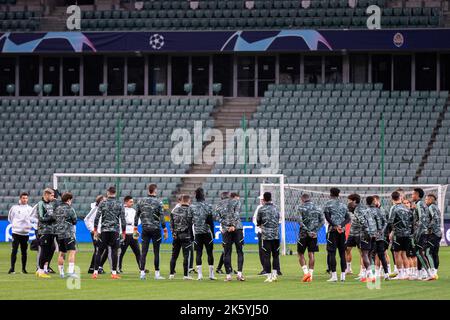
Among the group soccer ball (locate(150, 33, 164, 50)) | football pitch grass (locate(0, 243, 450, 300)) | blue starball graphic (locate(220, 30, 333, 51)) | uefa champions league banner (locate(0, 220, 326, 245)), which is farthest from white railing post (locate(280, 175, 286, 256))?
soccer ball (locate(150, 33, 164, 50))

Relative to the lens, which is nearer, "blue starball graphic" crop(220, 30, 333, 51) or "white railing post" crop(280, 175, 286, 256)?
"white railing post" crop(280, 175, 286, 256)

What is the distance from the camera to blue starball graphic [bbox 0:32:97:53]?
52.5 metres

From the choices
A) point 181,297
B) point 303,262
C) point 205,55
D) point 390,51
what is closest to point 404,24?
point 390,51

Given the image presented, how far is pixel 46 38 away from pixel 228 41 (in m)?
7.96

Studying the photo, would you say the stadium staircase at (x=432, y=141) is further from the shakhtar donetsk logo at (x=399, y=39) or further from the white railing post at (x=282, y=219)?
the white railing post at (x=282, y=219)

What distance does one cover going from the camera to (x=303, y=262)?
26.5m

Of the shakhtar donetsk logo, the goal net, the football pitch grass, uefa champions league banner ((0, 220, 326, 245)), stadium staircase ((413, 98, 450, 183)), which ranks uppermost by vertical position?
the shakhtar donetsk logo

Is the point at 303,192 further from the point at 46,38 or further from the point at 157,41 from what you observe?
the point at 46,38

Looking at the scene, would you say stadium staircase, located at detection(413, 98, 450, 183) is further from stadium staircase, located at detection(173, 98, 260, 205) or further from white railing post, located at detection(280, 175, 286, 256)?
white railing post, located at detection(280, 175, 286, 256)

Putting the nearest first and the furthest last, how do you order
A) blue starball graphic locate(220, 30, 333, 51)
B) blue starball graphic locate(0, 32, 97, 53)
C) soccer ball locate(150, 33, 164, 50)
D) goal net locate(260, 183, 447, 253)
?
goal net locate(260, 183, 447, 253) → blue starball graphic locate(220, 30, 333, 51) → soccer ball locate(150, 33, 164, 50) → blue starball graphic locate(0, 32, 97, 53)

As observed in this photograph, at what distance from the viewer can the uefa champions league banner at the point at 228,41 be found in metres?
49.9

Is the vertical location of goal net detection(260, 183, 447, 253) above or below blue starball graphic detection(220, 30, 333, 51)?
below

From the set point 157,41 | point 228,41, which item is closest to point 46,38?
point 157,41
